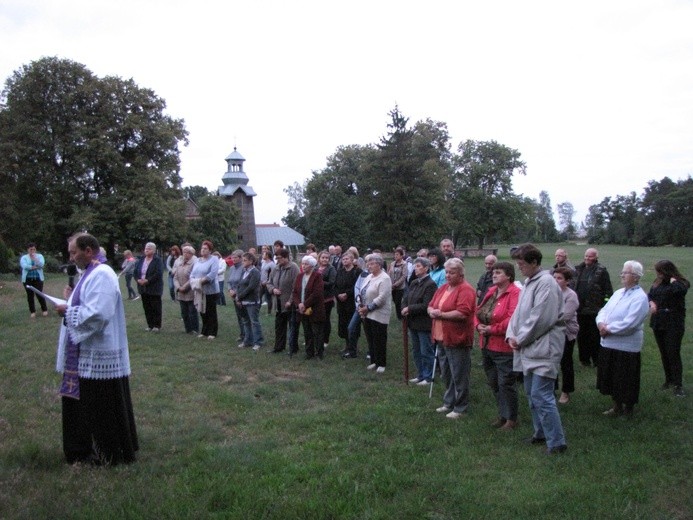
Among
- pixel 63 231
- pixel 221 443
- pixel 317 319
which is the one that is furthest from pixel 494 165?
pixel 221 443

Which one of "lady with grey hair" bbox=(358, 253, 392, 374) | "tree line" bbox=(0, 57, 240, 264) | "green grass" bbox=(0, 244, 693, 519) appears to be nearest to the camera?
"green grass" bbox=(0, 244, 693, 519)

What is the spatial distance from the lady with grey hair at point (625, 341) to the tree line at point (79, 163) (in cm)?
3467

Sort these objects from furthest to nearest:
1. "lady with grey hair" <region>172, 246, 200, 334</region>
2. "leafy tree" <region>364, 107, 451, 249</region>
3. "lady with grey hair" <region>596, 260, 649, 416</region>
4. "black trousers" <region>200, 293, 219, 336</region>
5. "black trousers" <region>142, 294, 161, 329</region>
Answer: "leafy tree" <region>364, 107, 451, 249</region>
"black trousers" <region>142, 294, 161, 329</region>
"lady with grey hair" <region>172, 246, 200, 334</region>
"black trousers" <region>200, 293, 219, 336</region>
"lady with grey hair" <region>596, 260, 649, 416</region>

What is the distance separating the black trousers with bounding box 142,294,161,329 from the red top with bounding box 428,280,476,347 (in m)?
7.57

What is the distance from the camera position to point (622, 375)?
256 inches

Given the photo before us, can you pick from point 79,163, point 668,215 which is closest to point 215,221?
point 79,163

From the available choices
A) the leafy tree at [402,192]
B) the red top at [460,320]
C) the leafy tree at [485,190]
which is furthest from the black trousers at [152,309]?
the leafy tree at [485,190]

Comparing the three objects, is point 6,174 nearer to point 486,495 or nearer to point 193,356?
point 193,356

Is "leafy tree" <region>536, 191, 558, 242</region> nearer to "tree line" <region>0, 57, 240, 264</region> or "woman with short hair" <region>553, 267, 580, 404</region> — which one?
"tree line" <region>0, 57, 240, 264</region>

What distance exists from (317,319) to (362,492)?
5.59 m

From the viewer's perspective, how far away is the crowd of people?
5023 millimetres

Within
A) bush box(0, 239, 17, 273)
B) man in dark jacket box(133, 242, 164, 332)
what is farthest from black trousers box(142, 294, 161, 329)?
bush box(0, 239, 17, 273)

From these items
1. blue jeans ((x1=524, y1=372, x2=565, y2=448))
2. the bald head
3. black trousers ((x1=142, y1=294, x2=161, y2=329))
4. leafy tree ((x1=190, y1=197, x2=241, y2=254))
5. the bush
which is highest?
leafy tree ((x1=190, y1=197, x2=241, y2=254))

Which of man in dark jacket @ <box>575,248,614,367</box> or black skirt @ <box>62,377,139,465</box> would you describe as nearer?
black skirt @ <box>62,377,139,465</box>
